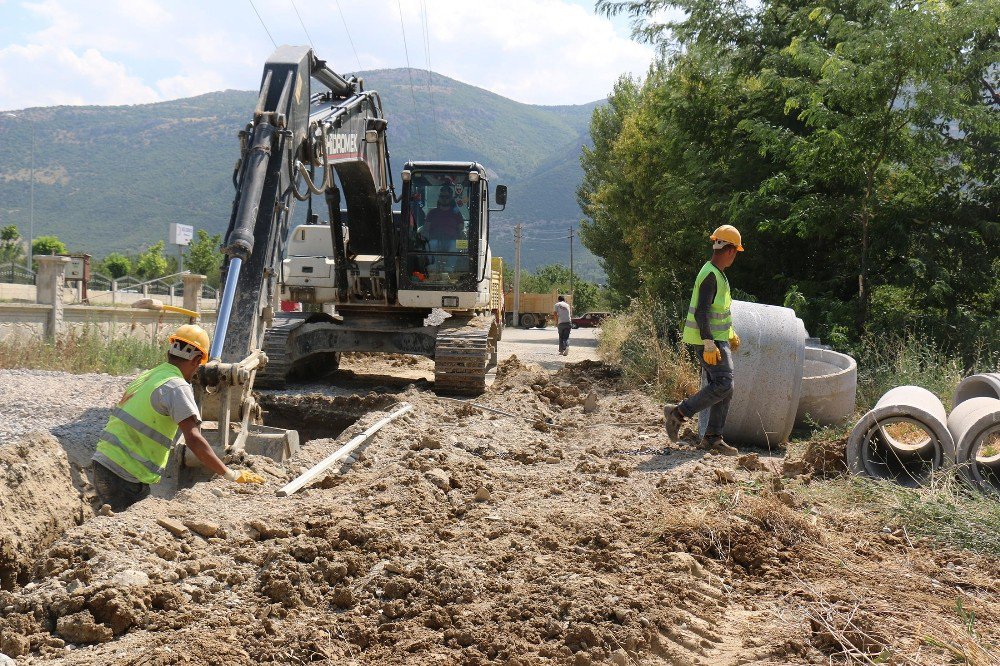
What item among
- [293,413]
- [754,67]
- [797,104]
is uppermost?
[754,67]

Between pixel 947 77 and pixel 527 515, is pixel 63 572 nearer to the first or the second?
pixel 527 515

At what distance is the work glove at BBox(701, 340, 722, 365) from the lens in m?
7.44

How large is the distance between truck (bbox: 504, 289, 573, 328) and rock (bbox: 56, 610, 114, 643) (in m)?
51.3

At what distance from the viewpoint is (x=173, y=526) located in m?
4.58

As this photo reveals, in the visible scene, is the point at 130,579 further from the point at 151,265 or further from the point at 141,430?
the point at 151,265

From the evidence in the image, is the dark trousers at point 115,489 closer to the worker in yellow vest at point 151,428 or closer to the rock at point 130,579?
the worker in yellow vest at point 151,428

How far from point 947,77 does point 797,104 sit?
192 centimetres

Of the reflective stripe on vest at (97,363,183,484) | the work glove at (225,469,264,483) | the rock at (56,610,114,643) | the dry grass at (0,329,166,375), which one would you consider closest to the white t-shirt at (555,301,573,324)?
the dry grass at (0,329,166,375)

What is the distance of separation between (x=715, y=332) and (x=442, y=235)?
6103 mm

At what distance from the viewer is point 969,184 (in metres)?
12.5

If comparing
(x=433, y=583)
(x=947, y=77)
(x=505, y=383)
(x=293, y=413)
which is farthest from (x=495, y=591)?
(x=947, y=77)

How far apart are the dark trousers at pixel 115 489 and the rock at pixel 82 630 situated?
6.74ft

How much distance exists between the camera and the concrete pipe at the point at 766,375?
7.84m

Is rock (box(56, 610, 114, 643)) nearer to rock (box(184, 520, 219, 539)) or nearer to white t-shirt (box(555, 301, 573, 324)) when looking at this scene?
rock (box(184, 520, 219, 539))
